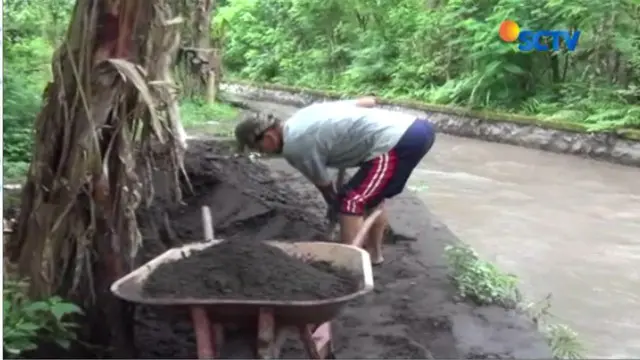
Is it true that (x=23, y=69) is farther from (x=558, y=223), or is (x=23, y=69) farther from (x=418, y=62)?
(x=418, y=62)

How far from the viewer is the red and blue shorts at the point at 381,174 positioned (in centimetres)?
535

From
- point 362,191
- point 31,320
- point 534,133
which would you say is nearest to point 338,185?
point 362,191

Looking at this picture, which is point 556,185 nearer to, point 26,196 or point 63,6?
point 63,6

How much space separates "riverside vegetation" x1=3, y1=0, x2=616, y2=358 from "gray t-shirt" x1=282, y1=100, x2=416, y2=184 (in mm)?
916

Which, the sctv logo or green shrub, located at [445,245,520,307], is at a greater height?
the sctv logo

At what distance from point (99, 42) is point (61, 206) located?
72cm

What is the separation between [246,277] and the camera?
12.4 feet

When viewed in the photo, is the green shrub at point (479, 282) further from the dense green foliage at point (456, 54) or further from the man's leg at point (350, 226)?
the dense green foliage at point (456, 54)

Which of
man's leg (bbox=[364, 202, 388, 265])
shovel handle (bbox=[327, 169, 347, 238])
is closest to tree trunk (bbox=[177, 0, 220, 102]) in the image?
shovel handle (bbox=[327, 169, 347, 238])

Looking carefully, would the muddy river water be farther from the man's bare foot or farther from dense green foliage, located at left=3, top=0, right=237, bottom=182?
dense green foliage, located at left=3, top=0, right=237, bottom=182

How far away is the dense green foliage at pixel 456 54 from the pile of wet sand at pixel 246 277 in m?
9.94

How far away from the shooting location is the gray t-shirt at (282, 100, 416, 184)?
5.14 m

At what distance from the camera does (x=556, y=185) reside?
10.9 m

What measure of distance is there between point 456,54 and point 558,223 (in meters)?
9.69
